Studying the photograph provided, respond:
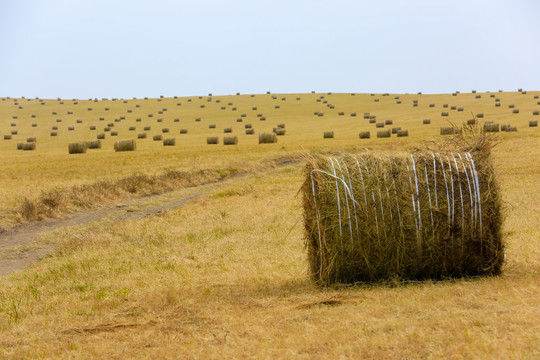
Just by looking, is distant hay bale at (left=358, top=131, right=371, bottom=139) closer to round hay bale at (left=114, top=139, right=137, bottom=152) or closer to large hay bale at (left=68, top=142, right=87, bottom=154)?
round hay bale at (left=114, top=139, right=137, bottom=152)

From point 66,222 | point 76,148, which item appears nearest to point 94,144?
point 76,148

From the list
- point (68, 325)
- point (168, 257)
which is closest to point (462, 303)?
point (68, 325)

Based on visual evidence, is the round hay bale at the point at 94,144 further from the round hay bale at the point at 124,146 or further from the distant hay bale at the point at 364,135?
the distant hay bale at the point at 364,135

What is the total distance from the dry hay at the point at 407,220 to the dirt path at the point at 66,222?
24.6ft

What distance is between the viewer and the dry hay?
9641mm

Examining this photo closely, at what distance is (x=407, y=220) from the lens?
962 cm

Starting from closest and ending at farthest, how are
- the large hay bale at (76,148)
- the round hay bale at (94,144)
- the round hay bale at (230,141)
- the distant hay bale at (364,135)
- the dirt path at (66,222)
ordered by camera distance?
the dirt path at (66,222)
the large hay bale at (76,148)
the round hay bale at (94,144)
the round hay bale at (230,141)
the distant hay bale at (364,135)

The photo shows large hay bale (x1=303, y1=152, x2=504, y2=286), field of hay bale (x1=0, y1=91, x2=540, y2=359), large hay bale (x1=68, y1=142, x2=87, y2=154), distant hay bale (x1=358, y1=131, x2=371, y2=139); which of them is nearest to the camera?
field of hay bale (x1=0, y1=91, x2=540, y2=359)

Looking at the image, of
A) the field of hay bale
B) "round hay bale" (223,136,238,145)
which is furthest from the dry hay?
"round hay bale" (223,136,238,145)

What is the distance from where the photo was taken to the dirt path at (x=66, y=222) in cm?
1519

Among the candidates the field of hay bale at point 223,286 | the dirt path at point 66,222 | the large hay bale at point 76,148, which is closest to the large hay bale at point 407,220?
the field of hay bale at point 223,286

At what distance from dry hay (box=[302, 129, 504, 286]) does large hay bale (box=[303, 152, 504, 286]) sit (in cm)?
1

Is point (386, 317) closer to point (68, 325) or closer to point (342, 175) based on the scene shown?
point (342, 175)

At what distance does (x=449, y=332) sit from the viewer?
22.3ft
